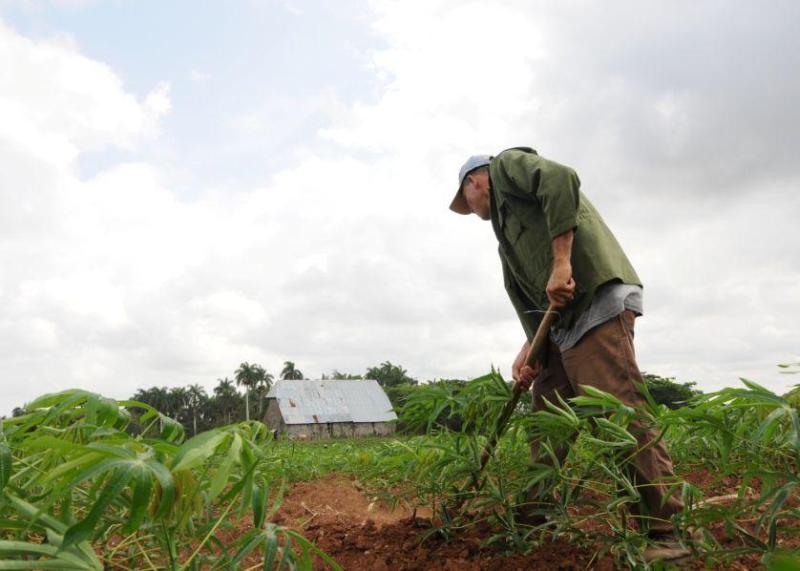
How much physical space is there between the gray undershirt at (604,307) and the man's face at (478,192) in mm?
707

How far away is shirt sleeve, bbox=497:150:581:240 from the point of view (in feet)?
8.38

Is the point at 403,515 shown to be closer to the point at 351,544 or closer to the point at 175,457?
the point at 351,544

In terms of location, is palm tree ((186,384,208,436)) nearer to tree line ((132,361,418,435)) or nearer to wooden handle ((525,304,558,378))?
tree line ((132,361,418,435))

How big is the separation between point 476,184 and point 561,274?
712 millimetres

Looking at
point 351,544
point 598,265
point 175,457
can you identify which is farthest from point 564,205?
point 175,457

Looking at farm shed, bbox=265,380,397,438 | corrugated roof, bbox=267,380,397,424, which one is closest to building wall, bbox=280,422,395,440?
farm shed, bbox=265,380,397,438

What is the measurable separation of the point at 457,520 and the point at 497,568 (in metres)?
0.31

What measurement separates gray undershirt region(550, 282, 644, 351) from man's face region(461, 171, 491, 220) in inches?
27.8

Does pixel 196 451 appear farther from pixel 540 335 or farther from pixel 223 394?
pixel 223 394

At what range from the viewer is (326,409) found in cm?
3806

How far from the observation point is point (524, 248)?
2844 millimetres

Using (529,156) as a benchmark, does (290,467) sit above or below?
below

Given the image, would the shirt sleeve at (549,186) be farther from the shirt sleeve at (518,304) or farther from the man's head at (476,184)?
the shirt sleeve at (518,304)

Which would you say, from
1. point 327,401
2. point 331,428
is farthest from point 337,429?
point 327,401
